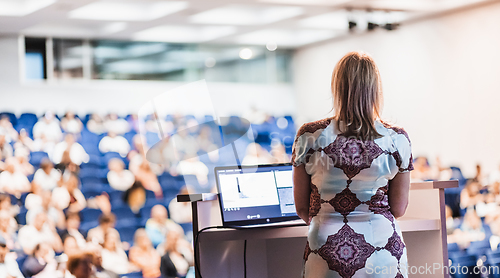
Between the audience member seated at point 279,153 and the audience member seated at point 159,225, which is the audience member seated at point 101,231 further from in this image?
the audience member seated at point 279,153

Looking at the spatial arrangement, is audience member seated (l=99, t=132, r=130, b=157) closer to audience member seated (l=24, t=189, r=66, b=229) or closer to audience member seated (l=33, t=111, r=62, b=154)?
audience member seated (l=33, t=111, r=62, b=154)

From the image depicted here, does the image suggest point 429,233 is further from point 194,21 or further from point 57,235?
point 194,21

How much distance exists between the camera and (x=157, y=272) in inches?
145

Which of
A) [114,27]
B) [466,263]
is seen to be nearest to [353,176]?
[466,263]

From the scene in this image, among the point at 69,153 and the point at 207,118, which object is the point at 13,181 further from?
the point at 207,118

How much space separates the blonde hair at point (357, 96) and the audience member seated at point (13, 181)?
3294 millimetres

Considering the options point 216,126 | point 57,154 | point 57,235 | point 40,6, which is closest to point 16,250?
point 57,235

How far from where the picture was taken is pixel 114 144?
14.6 feet

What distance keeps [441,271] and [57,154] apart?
333 centimetres

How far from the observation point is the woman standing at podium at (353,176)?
1.23 m

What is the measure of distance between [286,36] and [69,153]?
9.54 feet

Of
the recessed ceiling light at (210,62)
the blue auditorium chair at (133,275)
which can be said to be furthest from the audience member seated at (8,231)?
the recessed ceiling light at (210,62)

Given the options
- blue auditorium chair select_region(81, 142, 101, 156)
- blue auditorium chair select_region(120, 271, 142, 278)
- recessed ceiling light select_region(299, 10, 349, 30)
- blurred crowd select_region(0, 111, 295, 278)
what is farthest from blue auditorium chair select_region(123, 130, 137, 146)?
recessed ceiling light select_region(299, 10, 349, 30)

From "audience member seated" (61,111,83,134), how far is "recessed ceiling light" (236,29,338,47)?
6.79 ft
